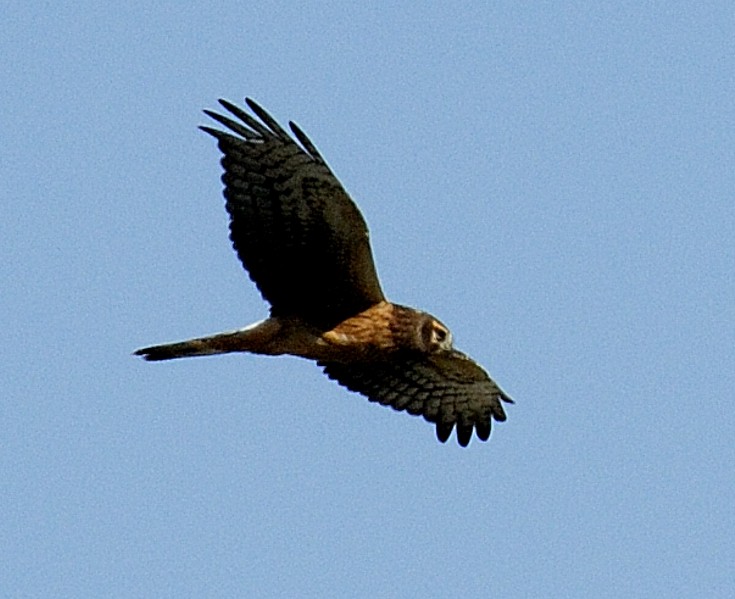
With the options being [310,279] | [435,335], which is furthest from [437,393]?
[310,279]

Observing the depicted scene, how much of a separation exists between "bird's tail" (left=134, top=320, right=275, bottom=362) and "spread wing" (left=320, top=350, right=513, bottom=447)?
0.91 m

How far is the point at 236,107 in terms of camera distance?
1412 centimetres

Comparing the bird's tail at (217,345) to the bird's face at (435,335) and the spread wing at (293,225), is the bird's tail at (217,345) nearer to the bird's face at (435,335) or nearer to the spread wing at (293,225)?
the spread wing at (293,225)

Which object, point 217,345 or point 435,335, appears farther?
point 435,335

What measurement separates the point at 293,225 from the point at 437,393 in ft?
5.69

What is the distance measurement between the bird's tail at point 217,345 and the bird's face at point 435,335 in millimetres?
1010

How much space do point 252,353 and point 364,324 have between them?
724mm

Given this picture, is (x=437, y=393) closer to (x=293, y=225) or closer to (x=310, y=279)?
(x=310, y=279)

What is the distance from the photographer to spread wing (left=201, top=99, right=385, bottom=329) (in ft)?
46.6

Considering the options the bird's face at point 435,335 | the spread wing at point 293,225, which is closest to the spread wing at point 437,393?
the bird's face at point 435,335

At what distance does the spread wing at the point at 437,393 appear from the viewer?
50.6 feet

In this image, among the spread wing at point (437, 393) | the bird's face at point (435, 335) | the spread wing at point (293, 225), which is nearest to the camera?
the spread wing at point (293, 225)

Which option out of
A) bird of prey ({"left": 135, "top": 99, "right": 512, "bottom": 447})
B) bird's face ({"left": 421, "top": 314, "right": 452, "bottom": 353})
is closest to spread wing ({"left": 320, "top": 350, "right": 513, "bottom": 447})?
bird of prey ({"left": 135, "top": 99, "right": 512, "bottom": 447})

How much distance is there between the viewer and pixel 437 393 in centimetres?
1548
